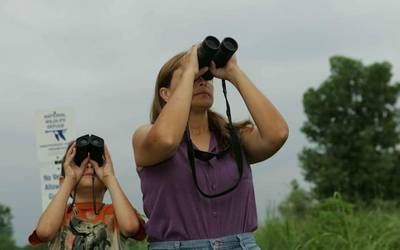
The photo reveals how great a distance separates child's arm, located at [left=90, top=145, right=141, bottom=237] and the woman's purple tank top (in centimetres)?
37

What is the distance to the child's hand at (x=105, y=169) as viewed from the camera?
3311mm

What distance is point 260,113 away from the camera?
2854mm

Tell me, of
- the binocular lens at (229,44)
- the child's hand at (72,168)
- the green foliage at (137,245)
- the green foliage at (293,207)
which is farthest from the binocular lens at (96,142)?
the green foliage at (293,207)

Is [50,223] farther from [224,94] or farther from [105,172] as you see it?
[224,94]

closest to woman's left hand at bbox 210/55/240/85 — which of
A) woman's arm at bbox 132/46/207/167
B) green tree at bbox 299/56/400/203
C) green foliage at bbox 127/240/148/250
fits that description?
woman's arm at bbox 132/46/207/167

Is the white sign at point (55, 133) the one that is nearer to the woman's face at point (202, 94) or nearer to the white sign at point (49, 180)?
the white sign at point (49, 180)

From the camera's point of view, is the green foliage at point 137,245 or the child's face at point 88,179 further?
the green foliage at point 137,245

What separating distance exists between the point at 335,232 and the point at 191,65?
3.86 meters

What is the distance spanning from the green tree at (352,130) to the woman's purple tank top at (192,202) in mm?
24544

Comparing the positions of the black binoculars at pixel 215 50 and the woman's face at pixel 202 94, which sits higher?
the black binoculars at pixel 215 50

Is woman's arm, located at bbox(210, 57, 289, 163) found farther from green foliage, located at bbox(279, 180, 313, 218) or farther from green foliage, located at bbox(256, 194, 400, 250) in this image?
green foliage, located at bbox(279, 180, 313, 218)

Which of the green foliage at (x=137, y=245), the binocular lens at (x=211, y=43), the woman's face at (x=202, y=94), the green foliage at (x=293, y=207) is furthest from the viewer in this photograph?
the green foliage at (x=293, y=207)

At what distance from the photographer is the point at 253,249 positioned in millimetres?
2785

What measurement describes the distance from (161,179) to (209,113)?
0.46m
